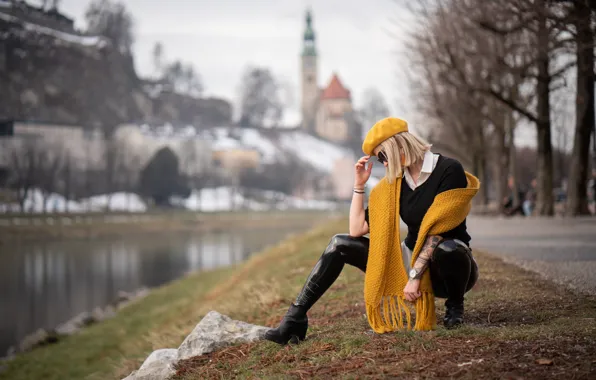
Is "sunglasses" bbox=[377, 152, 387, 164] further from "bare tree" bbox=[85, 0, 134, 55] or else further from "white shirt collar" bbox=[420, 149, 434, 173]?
"bare tree" bbox=[85, 0, 134, 55]

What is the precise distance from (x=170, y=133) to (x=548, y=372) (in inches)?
5371

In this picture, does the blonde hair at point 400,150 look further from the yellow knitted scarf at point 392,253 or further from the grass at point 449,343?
the grass at point 449,343

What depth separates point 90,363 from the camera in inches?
647

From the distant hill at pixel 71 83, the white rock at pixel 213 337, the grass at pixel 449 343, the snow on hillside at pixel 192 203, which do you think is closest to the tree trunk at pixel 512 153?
the grass at pixel 449 343

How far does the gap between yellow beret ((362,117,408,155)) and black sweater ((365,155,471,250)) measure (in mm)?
392

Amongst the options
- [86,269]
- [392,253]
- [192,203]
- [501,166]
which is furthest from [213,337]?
[192,203]

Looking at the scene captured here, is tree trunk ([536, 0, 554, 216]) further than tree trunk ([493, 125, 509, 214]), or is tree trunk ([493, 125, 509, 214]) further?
tree trunk ([493, 125, 509, 214])

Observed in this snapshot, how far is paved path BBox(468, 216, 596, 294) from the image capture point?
8969 mm

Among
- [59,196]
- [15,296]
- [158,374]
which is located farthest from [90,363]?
[59,196]

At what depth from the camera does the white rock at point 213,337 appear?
21.1 ft

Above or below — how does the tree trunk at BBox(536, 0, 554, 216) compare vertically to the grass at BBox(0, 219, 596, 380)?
above

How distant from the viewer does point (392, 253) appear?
5621 millimetres

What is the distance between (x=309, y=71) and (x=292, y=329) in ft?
581

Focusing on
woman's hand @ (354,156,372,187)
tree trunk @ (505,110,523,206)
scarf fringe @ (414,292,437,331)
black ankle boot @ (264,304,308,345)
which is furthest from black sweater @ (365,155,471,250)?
tree trunk @ (505,110,523,206)
